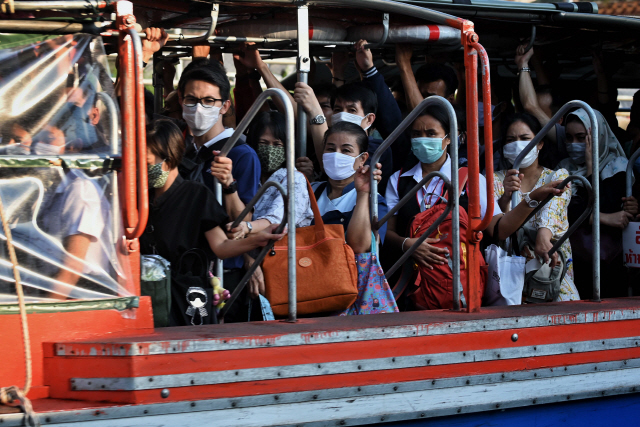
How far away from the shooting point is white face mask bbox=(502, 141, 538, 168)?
4070 mm

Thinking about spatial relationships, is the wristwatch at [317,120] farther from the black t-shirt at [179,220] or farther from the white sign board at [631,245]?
the white sign board at [631,245]

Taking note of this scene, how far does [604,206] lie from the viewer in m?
4.36

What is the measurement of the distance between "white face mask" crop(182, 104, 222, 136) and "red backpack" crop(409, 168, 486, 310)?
1.09 meters

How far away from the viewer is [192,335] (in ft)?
8.36

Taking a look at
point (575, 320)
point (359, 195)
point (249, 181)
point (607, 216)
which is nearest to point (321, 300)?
point (359, 195)

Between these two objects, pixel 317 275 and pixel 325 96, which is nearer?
pixel 317 275

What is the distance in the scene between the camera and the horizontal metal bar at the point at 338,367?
7.79 feet

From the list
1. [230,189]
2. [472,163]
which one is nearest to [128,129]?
[230,189]

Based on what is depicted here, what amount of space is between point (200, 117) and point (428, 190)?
1194mm

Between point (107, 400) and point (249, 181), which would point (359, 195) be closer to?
point (249, 181)

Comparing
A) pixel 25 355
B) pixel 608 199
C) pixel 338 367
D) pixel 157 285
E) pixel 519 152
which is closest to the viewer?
pixel 25 355

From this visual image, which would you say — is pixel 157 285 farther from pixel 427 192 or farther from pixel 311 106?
pixel 427 192

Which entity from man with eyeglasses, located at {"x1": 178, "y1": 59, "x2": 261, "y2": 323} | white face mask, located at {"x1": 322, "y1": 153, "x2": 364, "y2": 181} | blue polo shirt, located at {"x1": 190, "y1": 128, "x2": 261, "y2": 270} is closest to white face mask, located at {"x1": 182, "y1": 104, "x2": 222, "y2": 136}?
man with eyeglasses, located at {"x1": 178, "y1": 59, "x2": 261, "y2": 323}

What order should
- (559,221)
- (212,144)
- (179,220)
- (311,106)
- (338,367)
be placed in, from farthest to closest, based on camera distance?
(559,221)
(311,106)
(212,144)
(179,220)
(338,367)
